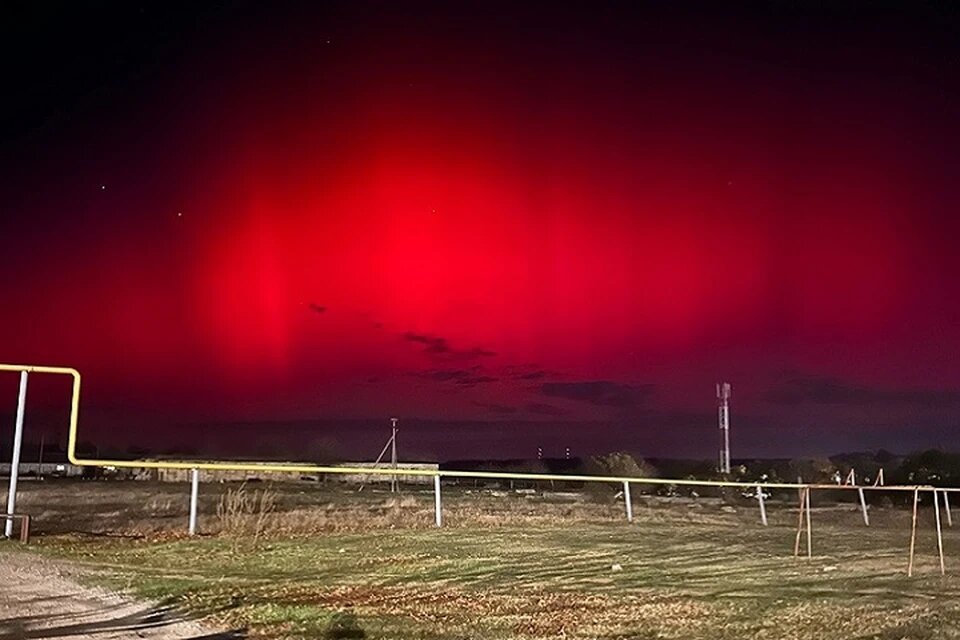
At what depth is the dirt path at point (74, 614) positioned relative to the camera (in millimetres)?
8484

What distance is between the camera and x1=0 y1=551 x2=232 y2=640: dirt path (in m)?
8.48

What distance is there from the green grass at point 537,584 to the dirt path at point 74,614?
0.45 m

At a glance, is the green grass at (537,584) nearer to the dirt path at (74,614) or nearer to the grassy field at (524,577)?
the grassy field at (524,577)

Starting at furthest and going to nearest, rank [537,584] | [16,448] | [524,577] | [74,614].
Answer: [16,448], [524,577], [537,584], [74,614]

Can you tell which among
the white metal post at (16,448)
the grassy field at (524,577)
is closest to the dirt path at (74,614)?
the grassy field at (524,577)

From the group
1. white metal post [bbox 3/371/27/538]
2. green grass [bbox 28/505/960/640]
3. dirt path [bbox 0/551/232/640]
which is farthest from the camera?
white metal post [bbox 3/371/27/538]

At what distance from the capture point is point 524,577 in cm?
1331

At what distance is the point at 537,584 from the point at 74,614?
5.45m

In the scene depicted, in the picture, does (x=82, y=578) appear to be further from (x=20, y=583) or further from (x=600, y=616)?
(x=600, y=616)

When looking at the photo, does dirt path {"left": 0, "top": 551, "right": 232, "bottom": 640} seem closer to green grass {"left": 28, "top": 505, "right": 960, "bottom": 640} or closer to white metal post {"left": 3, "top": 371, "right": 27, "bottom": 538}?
green grass {"left": 28, "top": 505, "right": 960, "bottom": 640}

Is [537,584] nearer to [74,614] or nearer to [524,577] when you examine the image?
[524,577]

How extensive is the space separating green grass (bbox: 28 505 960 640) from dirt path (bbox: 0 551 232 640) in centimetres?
45

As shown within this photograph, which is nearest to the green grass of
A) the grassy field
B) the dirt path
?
the grassy field

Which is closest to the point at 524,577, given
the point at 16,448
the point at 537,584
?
the point at 537,584
